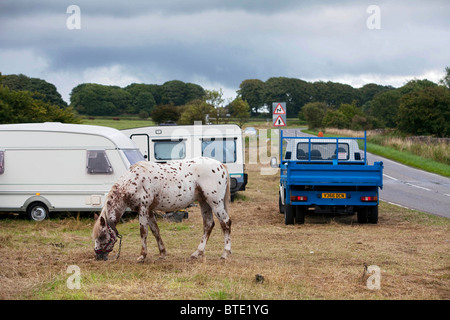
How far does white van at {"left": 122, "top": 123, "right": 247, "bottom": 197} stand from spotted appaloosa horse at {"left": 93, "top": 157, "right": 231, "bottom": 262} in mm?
10538

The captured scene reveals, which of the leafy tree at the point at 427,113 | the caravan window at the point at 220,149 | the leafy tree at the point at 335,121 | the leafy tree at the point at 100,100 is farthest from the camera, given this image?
the leafy tree at the point at 335,121

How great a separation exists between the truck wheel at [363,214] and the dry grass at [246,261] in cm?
32

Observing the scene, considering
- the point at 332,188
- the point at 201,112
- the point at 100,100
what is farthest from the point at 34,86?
the point at 332,188

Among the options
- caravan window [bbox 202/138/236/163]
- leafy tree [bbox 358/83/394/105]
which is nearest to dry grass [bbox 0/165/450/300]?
caravan window [bbox 202/138/236/163]

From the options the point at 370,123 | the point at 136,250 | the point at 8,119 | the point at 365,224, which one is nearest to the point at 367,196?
the point at 365,224

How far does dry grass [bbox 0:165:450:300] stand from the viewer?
670 cm

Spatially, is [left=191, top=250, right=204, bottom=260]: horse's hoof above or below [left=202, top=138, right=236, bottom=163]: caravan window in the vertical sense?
below

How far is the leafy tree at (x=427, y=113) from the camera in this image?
56.3 m

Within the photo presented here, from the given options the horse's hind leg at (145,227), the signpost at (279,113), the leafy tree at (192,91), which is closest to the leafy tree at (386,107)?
the leafy tree at (192,91)

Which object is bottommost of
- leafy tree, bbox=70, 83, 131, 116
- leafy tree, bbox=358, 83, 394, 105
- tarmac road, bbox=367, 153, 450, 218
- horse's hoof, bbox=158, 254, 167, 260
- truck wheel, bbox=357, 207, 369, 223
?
tarmac road, bbox=367, 153, 450, 218

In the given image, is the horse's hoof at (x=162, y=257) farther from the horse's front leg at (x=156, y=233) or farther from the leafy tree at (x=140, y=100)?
the leafy tree at (x=140, y=100)

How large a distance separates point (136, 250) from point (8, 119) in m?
31.4

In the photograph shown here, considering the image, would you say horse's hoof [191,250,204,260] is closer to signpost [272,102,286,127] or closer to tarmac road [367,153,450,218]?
tarmac road [367,153,450,218]

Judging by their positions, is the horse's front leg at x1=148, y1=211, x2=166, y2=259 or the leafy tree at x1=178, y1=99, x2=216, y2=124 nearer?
the horse's front leg at x1=148, y1=211, x2=166, y2=259
